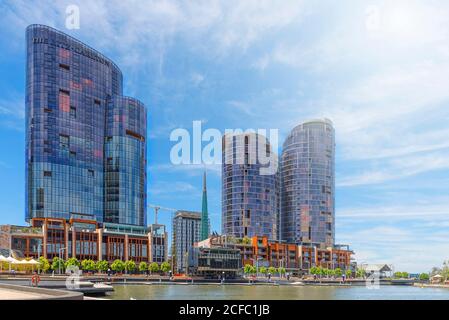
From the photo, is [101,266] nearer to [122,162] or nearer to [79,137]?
[122,162]

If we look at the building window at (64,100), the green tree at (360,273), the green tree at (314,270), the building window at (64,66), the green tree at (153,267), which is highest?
the building window at (64,66)

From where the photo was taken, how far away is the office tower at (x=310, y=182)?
16350 cm

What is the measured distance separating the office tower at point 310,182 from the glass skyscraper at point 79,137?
153 ft

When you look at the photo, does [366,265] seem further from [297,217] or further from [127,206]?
[127,206]

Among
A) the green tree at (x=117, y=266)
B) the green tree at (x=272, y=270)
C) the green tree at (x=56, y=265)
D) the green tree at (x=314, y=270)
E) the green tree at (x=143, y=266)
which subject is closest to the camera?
the green tree at (x=56, y=265)

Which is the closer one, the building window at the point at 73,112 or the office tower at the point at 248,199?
the building window at the point at 73,112

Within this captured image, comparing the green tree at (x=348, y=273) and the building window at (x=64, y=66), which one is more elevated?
the building window at (x=64, y=66)

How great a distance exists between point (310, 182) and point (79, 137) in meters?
68.6

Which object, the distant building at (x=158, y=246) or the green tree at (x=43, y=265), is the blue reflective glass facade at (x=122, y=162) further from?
the green tree at (x=43, y=265)

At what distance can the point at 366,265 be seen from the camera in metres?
172

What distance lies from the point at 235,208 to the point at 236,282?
48.1 m

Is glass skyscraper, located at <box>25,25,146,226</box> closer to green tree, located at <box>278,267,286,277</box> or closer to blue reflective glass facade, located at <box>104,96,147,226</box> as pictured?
blue reflective glass facade, located at <box>104,96,147,226</box>

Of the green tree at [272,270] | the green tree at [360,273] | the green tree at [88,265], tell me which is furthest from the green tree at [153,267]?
Answer: the green tree at [360,273]
